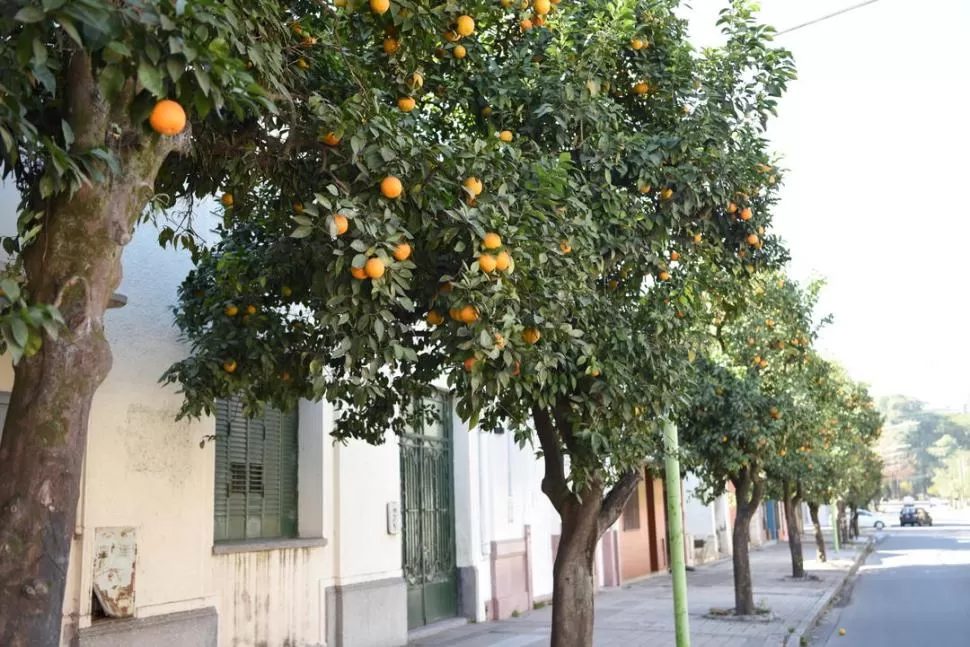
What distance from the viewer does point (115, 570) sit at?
732 centimetres

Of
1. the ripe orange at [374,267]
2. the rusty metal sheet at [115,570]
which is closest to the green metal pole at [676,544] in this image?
the ripe orange at [374,267]

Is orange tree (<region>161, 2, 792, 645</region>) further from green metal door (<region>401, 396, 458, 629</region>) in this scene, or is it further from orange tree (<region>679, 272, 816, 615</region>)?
orange tree (<region>679, 272, 816, 615</region>)

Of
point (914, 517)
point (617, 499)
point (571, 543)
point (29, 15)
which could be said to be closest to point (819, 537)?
point (617, 499)

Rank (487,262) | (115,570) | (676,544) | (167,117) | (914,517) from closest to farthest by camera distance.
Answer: (167,117) → (487,262) → (115,570) → (676,544) → (914,517)

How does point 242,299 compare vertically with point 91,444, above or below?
above

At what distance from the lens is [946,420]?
143625 millimetres

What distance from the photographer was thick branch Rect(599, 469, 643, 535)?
7743mm

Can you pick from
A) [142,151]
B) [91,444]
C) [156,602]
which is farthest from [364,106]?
[156,602]

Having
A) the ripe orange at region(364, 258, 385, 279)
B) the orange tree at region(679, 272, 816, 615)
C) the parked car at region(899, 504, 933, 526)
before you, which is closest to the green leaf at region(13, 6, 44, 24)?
the ripe orange at region(364, 258, 385, 279)

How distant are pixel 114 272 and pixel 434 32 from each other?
2.82 metres

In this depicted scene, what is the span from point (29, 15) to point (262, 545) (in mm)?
6803

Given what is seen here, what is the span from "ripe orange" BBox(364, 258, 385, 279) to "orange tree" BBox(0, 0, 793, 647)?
0.02 metres

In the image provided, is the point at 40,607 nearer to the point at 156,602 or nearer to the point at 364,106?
the point at 364,106

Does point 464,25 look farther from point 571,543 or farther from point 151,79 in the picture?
point 571,543
